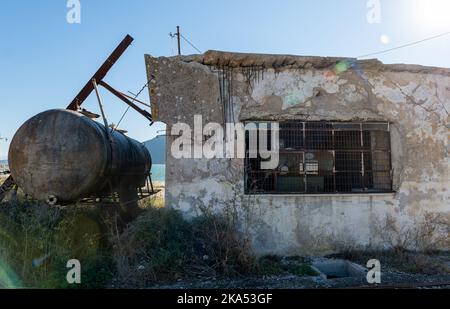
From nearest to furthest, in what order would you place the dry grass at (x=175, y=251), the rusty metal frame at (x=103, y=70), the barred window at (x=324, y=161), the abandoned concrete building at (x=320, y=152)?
the dry grass at (x=175, y=251), the abandoned concrete building at (x=320, y=152), the barred window at (x=324, y=161), the rusty metal frame at (x=103, y=70)

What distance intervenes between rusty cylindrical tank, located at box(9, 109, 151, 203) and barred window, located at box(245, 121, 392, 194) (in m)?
2.88

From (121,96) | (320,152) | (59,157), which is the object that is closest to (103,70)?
(121,96)

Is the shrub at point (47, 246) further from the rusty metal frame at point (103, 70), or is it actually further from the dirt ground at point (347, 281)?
the rusty metal frame at point (103, 70)

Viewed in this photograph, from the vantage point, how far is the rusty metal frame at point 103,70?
8.48 m

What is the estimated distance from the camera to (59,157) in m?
6.14

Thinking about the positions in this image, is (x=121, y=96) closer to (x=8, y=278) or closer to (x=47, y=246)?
(x=47, y=246)

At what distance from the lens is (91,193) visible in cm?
641

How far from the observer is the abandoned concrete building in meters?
6.66

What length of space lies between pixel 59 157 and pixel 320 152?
4985 millimetres

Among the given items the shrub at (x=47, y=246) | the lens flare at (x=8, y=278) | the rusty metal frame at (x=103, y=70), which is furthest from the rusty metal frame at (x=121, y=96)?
the lens flare at (x=8, y=278)

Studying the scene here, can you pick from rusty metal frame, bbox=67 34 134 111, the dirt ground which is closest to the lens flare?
the dirt ground

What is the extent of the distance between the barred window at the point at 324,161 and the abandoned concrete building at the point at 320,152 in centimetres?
2
